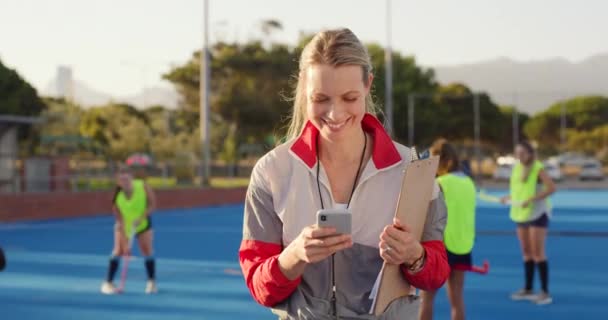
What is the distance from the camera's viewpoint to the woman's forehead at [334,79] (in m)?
2.26

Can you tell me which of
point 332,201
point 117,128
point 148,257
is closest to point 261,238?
point 332,201

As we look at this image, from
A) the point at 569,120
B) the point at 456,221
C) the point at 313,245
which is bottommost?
the point at 456,221

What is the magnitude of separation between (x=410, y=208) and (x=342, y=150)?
0.86ft

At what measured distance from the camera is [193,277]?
1098cm

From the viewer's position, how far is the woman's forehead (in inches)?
88.8

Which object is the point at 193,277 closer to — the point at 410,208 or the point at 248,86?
the point at 410,208

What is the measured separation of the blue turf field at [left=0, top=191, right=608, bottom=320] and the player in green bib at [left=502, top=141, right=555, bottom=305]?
1.15 ft

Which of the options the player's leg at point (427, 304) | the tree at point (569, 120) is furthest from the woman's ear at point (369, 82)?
the tree at point (569, 120)

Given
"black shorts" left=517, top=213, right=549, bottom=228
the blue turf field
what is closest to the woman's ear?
the blue turf field

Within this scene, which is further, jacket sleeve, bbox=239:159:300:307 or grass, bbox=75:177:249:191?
grass, bbox=75:177:249:191

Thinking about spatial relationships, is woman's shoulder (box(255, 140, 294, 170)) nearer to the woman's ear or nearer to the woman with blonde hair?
the woman with blonde hair

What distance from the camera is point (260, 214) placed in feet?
7.84

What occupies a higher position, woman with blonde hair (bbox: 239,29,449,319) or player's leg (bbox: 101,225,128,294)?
woman with blonde hair (bbox: 239,29,449,319)

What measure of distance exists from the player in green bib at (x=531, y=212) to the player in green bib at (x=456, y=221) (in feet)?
8.55
